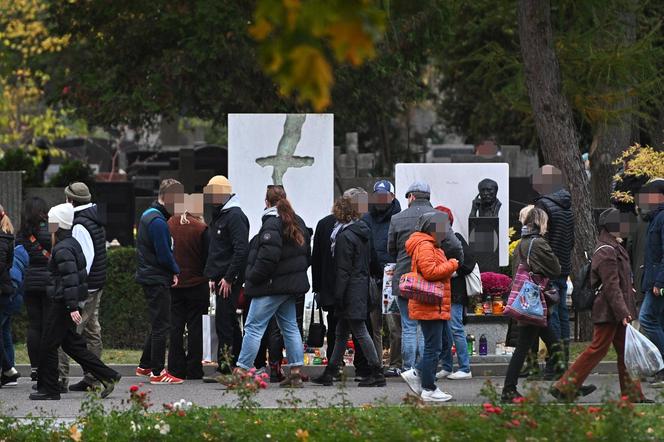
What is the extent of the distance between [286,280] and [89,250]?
1.73 meters

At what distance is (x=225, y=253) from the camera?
13.1 meters

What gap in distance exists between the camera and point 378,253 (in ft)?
45.0

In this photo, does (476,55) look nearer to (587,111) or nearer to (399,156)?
(587,111)

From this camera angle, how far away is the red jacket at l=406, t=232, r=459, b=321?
11.1 m

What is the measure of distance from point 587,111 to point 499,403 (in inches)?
383

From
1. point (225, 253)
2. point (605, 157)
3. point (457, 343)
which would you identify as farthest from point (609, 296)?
point (605, 157)

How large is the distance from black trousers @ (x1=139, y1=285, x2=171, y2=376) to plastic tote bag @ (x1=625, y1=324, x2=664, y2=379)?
425 centimetres

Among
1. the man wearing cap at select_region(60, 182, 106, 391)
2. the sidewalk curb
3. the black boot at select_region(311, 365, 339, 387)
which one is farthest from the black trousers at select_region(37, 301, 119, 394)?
the sidewalk curb

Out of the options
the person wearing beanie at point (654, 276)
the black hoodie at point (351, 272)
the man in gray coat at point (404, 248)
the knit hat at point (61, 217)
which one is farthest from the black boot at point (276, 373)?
the person wearing beanie at point (654, 276)

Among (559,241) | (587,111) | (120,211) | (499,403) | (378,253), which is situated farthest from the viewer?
(120,211)

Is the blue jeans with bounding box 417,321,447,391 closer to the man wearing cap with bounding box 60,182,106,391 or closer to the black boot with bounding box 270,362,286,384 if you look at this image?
the black boot with bounding box 270,362,286,384

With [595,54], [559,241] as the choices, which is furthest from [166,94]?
[559,241]

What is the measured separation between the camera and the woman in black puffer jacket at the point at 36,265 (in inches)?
484

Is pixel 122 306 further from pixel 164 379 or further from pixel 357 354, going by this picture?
pixel 357 354
